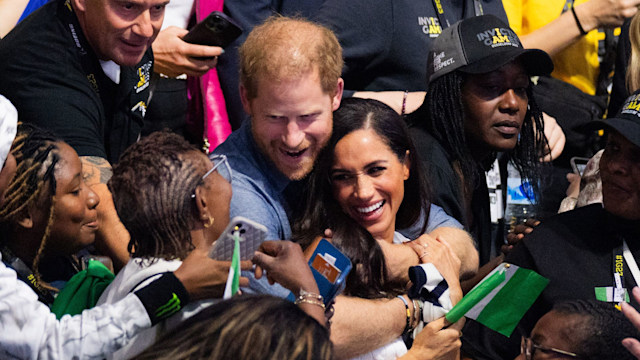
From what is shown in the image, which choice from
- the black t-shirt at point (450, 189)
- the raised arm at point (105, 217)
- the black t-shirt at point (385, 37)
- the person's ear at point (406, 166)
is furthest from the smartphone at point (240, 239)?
the black t-shirt at point (385, 37)

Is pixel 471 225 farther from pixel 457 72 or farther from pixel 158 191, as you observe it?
pixel 158 191

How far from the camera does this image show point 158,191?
8.63 ft

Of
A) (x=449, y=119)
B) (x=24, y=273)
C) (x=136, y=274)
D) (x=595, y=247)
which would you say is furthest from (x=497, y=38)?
(x=24, y=273)

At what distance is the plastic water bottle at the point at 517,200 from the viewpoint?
4.57 meters

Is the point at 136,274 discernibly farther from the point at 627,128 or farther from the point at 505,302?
the point at 627,128

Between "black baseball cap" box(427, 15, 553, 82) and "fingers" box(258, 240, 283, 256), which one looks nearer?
"fingers" box(258, 240, 283, 256)

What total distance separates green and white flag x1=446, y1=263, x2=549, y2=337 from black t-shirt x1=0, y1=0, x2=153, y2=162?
1.53 meters

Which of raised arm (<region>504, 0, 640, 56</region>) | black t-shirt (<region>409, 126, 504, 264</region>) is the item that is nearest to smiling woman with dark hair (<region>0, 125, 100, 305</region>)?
black t-shirt (<region>409, 126, 504, 264</region>)

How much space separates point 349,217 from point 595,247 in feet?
3.21

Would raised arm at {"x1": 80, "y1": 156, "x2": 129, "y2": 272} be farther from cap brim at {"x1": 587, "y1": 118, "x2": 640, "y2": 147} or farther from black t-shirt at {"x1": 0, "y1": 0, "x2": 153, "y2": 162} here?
cap brim at {"x1": 587, "y1": 118, "x2": 640, "y2": 147}

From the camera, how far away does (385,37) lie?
4328mm

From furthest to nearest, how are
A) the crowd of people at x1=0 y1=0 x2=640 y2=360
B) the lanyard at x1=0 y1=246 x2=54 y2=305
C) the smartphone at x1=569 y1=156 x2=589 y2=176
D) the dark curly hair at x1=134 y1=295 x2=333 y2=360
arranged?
1. the smartphone at x1=569 y1=156 x2=589 y2=176
2. the lanyard at x1=0 y1=246 x2=54 y2=305
3. the crowd of people at x1=0 y1=0 x2=640 y2=360
4. the dark curly hair at x1=134 y1=295 x2=333 y2=360

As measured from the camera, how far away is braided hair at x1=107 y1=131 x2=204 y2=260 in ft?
8.59

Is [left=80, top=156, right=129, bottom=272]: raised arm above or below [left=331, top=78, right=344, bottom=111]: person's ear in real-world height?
below
